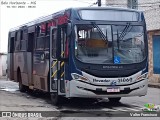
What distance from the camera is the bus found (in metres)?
12.2

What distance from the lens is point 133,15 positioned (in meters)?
13.1

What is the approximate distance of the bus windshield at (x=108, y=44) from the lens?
12.3 metres

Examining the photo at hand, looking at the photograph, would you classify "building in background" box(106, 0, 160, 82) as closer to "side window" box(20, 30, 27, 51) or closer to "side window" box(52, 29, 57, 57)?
"side window" box(20, 30, 27, 51)

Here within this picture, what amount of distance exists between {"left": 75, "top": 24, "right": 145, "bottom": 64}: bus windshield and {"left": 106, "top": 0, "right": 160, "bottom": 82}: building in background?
14.6 m

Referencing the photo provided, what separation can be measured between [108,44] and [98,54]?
0.47 meters

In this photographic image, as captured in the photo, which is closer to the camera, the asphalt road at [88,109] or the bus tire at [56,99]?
the asphalt road at [88,109]

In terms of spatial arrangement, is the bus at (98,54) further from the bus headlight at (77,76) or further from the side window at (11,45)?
the side window at (11,45)

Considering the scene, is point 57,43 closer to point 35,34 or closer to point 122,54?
point 122,54

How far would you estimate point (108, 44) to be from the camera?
40.8 ft

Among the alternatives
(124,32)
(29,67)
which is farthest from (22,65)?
(124,32)

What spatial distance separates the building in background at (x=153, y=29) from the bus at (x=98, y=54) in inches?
570

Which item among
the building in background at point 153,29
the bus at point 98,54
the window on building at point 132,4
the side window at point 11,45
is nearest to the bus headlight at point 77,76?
the bus at point 98,54

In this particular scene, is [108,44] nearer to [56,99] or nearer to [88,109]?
[88,109]

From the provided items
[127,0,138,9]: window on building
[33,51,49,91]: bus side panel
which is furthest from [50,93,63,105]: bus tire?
[127,0,138,9]: window on building
